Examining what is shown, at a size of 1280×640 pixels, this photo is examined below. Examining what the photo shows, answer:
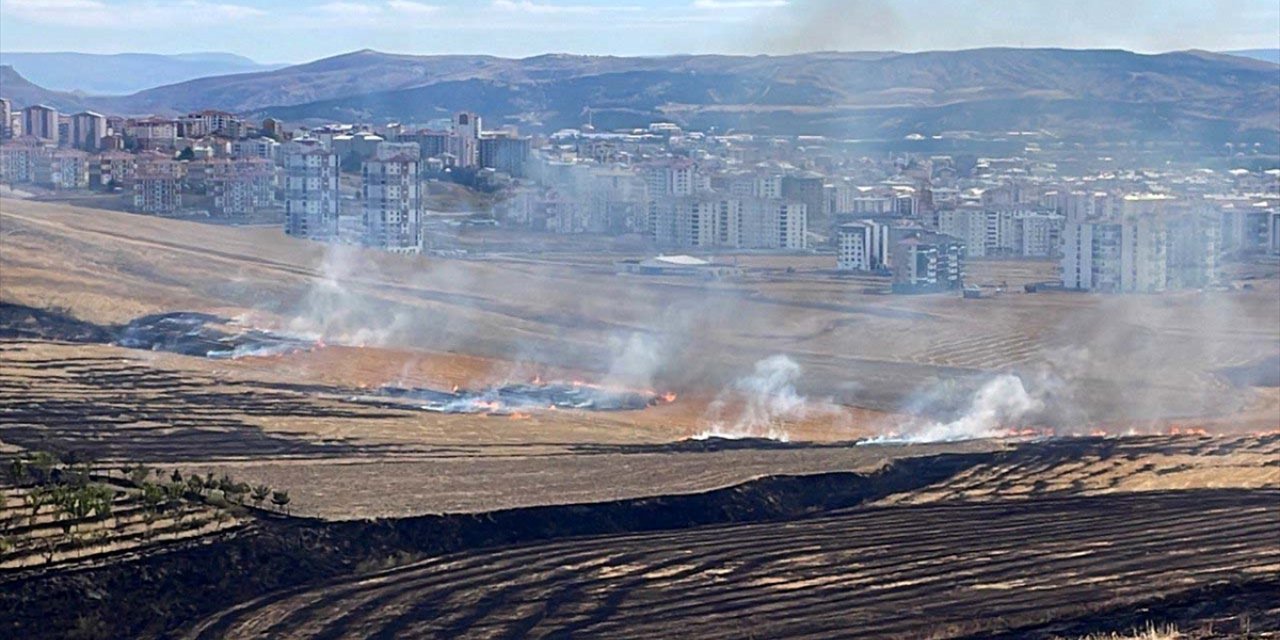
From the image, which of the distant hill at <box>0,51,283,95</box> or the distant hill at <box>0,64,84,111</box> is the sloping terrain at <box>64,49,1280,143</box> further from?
the distant hill at <box>0,51,283,95</box>

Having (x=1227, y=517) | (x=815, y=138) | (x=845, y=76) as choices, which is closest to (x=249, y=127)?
(x=815, y=138)

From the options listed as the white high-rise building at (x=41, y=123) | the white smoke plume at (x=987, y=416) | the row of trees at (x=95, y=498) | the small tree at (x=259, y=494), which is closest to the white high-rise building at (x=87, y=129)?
the white high-rise building at (x=41, y=123)

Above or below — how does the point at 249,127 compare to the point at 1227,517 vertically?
above

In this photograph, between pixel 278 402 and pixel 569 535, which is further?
pixel 278 402

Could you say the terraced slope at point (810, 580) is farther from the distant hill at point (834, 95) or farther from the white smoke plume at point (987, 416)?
the distant hill at point (834, 95)

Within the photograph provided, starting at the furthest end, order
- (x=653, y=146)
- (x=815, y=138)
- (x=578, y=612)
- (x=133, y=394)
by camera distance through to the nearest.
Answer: (x=815, y=138)
(x=653, y=146)
(x=133, y=394)
(x=578, y=612)

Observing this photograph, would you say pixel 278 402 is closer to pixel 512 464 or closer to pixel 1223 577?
pixel 512 464

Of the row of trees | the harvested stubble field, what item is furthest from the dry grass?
the row of trees

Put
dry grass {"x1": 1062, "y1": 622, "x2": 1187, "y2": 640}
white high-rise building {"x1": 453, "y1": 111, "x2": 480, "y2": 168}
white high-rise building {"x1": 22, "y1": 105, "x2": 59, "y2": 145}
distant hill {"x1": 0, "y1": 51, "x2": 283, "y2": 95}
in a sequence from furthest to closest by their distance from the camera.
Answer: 1. distant hill {"x1": 0, "y1": 51, "x2": 283, "y2": 95}
2. white high-rise building {"x1": 22, "y1": 105, "x2": 59, "y2": 145}
3. white high-rise building {"x1": 453, "y1": 111, "x2": 480, "y2": 168}
4. dry grass {"x1": 1062, "y1": 622, "x2": 1187, "y2": 640}
